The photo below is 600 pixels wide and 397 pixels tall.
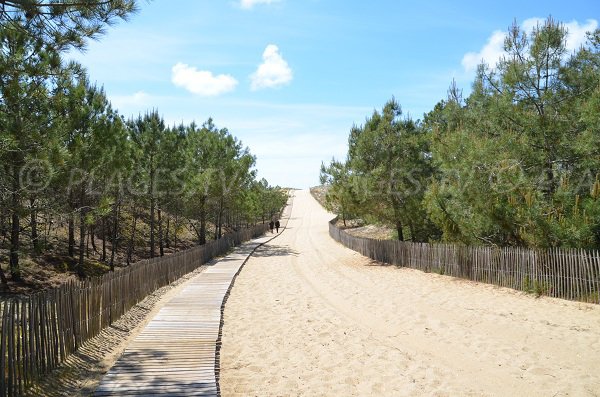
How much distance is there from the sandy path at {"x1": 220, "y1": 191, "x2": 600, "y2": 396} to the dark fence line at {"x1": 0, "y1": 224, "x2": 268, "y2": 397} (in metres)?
2.67

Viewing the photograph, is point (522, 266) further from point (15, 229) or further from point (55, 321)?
point (15, 229)

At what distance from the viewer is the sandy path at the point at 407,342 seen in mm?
6934

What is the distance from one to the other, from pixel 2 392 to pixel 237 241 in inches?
1153

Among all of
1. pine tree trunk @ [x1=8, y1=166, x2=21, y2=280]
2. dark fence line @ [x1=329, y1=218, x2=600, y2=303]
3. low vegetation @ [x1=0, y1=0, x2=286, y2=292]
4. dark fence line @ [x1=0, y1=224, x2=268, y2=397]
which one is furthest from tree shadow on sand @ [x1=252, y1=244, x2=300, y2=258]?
dark fence line @ [x1=0, y1=224, x2=268, y2=397]

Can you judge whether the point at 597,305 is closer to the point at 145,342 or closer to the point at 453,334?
the point at 453,334

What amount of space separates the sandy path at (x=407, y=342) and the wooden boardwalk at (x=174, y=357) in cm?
43

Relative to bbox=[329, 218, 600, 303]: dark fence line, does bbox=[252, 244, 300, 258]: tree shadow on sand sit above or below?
below

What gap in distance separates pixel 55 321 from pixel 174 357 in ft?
6.64

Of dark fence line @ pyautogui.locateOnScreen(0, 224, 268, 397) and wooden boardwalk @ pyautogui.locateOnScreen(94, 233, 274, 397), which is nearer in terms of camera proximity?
dark fence line @ pyautogui.locateOnScreen(0, 224, 268, 397)

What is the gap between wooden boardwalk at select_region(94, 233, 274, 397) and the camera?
20.3ft

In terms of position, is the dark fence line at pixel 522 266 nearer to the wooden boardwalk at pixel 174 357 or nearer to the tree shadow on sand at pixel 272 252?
the wooden boardwalk at pixel 174 357

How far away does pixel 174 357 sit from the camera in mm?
7512

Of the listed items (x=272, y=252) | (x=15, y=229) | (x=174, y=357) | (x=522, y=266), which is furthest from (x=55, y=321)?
(x=272, y=252)

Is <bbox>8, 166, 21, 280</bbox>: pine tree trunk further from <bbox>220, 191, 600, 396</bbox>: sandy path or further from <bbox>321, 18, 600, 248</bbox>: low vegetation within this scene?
<bbox>321, 18, 600, 248</bbox>: low vegetation
